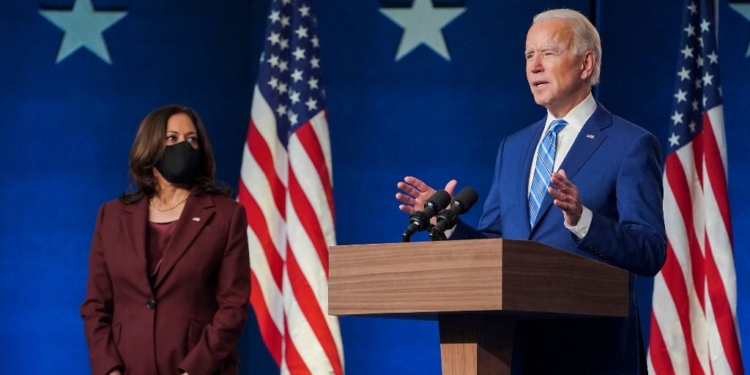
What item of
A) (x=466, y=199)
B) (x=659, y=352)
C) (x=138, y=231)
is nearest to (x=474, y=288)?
(x=466, y=199)

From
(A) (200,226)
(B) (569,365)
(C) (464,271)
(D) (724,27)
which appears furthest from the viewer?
(D) (724,27)

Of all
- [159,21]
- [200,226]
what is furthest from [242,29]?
[200,226]

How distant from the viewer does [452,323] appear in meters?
2.27

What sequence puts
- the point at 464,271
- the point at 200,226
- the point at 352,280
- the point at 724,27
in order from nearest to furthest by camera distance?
1. the point at 464,271
2. the point at 352,280
3. the point at 200,226
4. the point at 724,27

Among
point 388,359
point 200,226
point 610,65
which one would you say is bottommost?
point 388,359

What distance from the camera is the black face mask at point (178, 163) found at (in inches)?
156

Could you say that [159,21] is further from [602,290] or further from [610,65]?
[602,290]

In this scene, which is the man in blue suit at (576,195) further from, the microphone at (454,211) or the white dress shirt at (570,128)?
the microphone at (454,211)

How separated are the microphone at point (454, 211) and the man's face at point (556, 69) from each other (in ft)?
1.57

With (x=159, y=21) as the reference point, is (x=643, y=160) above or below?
below

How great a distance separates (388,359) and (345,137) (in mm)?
1154

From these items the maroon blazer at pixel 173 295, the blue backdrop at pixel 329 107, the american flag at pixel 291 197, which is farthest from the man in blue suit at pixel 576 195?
the blue backdrop at pixel 329 107

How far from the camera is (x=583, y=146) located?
2.72 m

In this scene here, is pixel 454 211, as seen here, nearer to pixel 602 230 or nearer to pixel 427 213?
pixel 427 213
